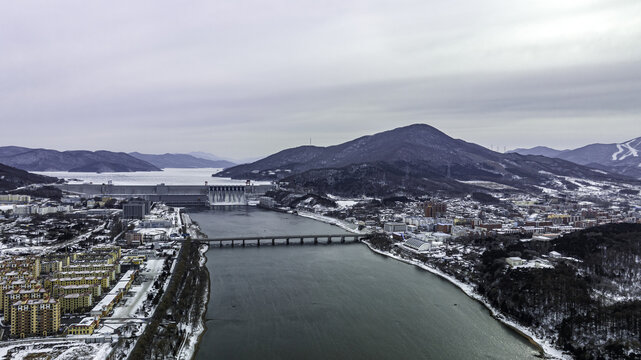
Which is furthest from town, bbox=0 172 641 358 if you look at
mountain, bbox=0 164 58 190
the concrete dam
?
the concrete dam

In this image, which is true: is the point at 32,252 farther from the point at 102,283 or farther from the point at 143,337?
the point at 143,337

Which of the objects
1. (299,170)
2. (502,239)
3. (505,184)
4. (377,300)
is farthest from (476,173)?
(377,300)

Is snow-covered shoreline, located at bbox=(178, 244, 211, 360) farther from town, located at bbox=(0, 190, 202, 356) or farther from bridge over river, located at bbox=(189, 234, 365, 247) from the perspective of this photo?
bridge over river, located at bbox=(189, 234, 365, 247)

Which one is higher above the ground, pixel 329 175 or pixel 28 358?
pixel 329 175

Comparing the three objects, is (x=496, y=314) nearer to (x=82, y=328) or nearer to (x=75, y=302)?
(x=82, y=328)

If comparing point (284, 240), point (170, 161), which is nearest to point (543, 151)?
point (170, 161)

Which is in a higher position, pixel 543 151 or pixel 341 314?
pixel 543 151
